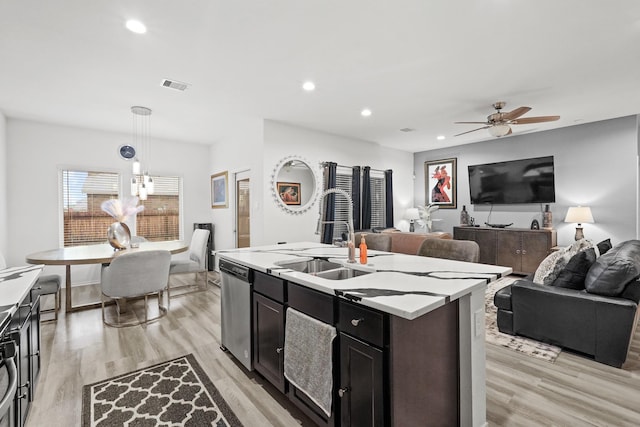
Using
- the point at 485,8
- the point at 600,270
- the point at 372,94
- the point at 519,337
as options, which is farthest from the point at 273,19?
the point at 519,337

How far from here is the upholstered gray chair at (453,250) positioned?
2566 millimetres

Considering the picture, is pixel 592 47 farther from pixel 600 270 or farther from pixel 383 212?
pixel 383 212

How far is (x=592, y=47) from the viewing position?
2.56m

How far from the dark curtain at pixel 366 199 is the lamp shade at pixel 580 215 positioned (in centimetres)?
320

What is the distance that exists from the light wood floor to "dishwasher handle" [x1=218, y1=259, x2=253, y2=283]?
2.42 feet

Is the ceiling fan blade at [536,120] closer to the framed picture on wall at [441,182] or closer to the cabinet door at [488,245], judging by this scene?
the cabinet door at [488,245]

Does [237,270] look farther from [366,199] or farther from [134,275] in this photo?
[366,199]

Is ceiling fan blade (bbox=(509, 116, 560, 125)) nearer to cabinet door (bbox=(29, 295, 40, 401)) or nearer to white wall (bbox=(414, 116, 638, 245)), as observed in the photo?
white wall (bbox=(414, 116, 638, 245))

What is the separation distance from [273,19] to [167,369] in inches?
110

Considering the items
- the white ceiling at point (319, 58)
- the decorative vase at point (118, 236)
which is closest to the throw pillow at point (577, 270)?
the white ceiling at point (319, 58)

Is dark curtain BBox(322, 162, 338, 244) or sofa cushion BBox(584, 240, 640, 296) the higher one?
dark curtain BBox(322, 162, 338, 244)

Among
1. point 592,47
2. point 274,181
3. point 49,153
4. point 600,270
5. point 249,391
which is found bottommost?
point 249,391

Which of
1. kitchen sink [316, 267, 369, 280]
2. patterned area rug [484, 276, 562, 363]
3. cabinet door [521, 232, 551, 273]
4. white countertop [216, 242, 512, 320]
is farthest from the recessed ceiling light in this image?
cabinet door [521, 232, 551, 273]

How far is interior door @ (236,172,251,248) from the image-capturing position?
5.10m
